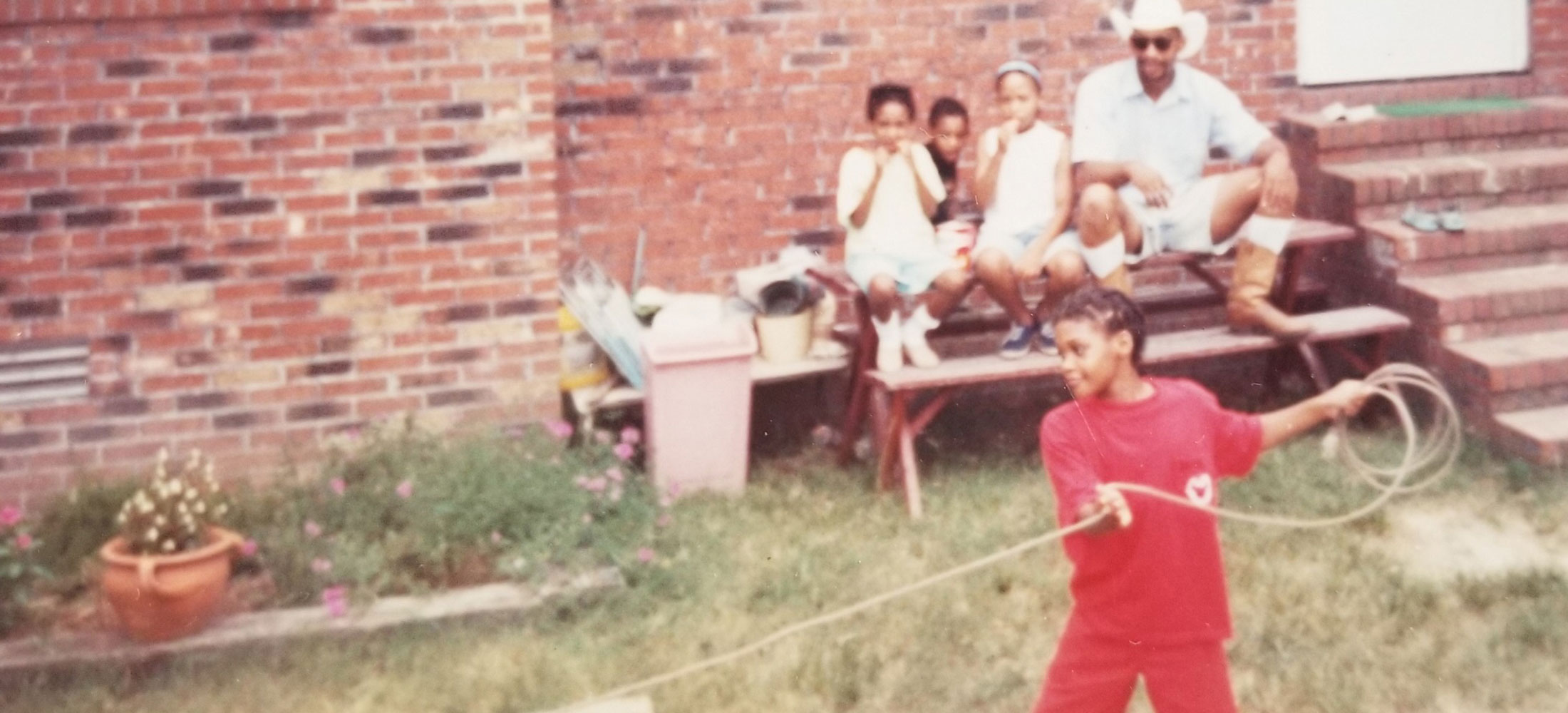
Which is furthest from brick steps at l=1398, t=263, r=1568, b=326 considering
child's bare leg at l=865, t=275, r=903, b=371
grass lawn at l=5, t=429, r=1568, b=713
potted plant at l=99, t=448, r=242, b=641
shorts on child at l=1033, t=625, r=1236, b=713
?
potted plant at l=99, t=448, r=242, b=641

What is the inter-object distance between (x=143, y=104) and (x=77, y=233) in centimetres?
49

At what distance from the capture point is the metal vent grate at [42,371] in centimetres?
568

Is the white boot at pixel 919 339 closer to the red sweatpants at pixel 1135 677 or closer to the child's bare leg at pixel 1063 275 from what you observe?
the child's bare leg at pixel 1063 275

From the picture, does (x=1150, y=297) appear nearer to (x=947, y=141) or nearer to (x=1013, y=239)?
(x=1013, y=239)

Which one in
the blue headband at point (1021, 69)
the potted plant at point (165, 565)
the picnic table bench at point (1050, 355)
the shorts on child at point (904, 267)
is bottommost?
the potted plant at point (165, 565)

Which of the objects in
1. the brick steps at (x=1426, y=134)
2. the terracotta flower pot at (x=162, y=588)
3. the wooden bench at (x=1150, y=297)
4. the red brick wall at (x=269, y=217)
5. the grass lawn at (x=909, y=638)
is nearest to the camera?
the grass lawn at (x=909, y=638)

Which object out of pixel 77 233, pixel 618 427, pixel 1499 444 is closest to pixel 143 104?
pixel 77 233

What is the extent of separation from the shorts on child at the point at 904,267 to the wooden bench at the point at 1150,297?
0.09 m

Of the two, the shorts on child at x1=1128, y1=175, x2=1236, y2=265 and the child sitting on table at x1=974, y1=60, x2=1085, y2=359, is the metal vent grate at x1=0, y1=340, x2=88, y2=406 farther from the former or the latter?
the shorts on child at x1=1128, y1=175, x2=1236, y2=265

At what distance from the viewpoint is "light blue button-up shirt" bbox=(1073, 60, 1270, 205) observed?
6340 mm

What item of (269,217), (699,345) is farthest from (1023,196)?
(269,217)

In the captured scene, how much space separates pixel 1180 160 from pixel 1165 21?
1.78 feet

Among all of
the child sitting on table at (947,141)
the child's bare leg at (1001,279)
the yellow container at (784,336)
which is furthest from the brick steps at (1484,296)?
the yellow container at (784,336)

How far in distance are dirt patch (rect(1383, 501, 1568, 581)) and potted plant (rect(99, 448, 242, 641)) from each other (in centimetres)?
361
